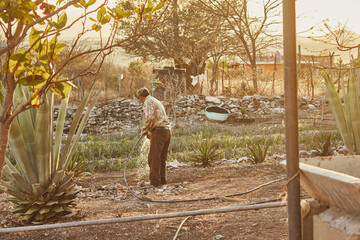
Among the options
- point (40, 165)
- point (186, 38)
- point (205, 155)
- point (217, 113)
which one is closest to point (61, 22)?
point (40, 165)

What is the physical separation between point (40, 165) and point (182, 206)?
169 centimetres

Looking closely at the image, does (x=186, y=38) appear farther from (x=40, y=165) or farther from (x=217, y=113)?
(x=40, y=165)

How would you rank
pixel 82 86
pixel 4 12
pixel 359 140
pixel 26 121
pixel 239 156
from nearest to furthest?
1. pixel 4 12
2. pixel 26 121
3. pixel 359 140
4. pixel 239 156
5. pixel 82 86

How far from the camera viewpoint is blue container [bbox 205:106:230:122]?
48.4ft

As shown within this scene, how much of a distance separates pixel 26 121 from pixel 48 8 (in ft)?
7.13

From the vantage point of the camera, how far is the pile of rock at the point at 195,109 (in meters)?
15.5

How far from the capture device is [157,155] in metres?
6.58

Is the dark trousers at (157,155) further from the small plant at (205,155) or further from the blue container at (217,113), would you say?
the blue container at (217,113)

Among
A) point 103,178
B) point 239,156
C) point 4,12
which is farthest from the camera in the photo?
point 239,156

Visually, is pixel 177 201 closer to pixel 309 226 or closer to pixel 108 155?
pixel 309 226

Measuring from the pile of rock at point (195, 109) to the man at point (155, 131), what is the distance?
8453mm

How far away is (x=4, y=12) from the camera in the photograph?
216 centimetres

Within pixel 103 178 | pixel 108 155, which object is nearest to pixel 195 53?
pixel 108 155

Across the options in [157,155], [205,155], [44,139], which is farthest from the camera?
[205,155]
